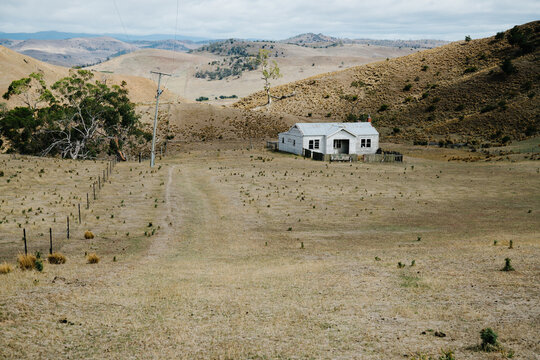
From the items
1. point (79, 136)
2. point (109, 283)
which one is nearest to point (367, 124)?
point (79, 136)

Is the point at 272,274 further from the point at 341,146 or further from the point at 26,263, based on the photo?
the point at 341,146

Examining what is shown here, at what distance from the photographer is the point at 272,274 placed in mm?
18609

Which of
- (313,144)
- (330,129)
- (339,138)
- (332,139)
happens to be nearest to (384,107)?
(330,129)

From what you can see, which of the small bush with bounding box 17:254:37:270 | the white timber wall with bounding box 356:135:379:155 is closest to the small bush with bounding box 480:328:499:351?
the small bush with bounding box 17:254:37:270

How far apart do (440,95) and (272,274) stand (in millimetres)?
99720

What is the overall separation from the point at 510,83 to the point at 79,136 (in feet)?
288

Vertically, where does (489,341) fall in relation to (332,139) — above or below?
below

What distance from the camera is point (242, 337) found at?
1270cm

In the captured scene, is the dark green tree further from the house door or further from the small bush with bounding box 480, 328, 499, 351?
the small bush with bounding box 480, 328, 499, 351

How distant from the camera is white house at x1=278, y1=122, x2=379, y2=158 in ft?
223

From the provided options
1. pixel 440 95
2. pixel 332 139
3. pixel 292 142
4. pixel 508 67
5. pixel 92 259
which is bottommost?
pixel 92 259

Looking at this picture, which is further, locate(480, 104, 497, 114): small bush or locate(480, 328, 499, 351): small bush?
locate(480, 104, 497, 114): small bush

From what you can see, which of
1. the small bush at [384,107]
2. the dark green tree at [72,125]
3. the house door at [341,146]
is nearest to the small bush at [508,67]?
the small bush at [384,107]

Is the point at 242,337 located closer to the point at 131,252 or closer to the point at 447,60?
the point at 131,252
